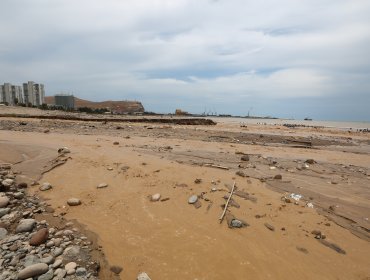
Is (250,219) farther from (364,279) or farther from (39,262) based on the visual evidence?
(39,262)

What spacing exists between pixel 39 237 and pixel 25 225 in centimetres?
48

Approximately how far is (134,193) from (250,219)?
2.45m

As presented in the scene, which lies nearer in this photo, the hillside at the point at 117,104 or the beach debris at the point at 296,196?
the beach debris at the point at 296,196

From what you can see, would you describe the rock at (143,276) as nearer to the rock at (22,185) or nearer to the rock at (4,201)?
the rock at (4,201)

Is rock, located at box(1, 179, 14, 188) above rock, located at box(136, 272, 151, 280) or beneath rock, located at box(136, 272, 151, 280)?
above

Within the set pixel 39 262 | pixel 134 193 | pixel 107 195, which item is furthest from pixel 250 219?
pixel 39 262

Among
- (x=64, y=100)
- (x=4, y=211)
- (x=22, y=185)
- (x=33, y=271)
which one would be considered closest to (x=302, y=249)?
(x=33, y=271)

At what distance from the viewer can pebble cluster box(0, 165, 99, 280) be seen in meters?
3.84

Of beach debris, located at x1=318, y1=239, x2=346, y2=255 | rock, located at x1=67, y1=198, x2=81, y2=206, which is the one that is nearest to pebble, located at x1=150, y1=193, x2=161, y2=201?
rock, located at x1=67, y1=198, x2=81, y2=206

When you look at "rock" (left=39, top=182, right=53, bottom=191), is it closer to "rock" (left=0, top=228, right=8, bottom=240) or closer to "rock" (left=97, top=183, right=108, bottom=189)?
"rock" (left=97, top=183, right=108, bottom=189)

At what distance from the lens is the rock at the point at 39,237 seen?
4391 millimetres

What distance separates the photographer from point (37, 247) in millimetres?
4344

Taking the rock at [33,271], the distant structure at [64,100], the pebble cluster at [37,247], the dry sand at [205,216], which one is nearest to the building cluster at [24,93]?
the distant structure at [64,100]

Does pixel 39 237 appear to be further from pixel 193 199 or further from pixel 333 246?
pixel 333 246
